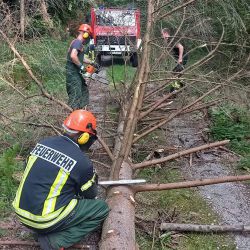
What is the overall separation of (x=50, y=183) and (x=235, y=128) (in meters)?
4.23

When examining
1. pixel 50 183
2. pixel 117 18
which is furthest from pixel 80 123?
pixel 117 18

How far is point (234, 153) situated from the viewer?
6.21 meters

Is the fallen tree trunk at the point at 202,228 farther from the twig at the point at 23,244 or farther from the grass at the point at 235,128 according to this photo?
the grass at the point at 235,128

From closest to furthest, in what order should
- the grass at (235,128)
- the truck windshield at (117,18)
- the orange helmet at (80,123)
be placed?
the orange helmet at (80,123) → the truck windshield at (117,18) → the grass at (235,128)

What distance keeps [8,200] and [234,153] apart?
348 centimetres

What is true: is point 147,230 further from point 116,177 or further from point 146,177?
point 146,177

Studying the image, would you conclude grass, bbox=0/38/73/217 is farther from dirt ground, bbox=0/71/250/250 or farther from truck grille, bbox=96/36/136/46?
truck grille, bbox=96/36/136/46

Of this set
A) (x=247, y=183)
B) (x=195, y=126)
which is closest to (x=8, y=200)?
(x=247, y=183)

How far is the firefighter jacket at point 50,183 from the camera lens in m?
3.23

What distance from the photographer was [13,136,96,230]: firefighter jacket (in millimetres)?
3230

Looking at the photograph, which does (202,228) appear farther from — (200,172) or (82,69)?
(82,69)

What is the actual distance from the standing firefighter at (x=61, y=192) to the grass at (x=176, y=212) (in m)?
0.73

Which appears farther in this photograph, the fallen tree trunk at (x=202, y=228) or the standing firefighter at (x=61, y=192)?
the fallen tree trunk at (x=202, y=228)

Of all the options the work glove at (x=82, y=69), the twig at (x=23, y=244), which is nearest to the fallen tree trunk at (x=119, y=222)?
the twig at (x=23, y=244)
